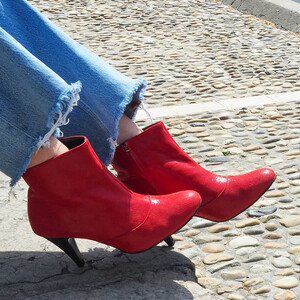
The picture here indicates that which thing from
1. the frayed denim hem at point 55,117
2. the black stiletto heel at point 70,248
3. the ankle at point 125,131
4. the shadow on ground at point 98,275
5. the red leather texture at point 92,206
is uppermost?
the frayed denim hem at point 55,117

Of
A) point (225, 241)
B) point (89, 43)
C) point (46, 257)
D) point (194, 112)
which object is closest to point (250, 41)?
point (89, 43)

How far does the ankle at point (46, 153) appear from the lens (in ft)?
5.70

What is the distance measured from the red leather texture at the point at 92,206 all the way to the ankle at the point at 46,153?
0.06 feet

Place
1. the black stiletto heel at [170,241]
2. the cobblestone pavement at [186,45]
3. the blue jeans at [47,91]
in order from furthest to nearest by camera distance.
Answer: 1. the cobblestone pavement at [186,45]
2. the black stiletto heel at [170,241]
3. the blue jeans at [47,91]

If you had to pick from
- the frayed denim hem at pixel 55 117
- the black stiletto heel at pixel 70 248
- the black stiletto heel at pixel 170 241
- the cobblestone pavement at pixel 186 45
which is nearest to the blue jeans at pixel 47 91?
the frayed denim hem at pixel 55 117

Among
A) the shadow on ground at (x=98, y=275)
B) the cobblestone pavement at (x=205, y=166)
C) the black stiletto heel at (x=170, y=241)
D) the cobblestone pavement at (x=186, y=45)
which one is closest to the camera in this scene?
the shadow on ground at (x=98, y=275)

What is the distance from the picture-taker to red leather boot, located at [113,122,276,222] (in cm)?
200

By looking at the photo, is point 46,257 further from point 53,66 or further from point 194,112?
point 194,112

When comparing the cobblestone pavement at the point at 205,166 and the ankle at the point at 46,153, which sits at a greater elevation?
the ankle at the point at 46,153

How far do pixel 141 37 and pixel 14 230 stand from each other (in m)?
3.63

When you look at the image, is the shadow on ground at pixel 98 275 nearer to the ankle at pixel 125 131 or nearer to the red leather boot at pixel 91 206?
the red leather boot at pixel 91 206

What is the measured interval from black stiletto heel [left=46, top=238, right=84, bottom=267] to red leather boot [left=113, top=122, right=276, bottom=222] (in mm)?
278

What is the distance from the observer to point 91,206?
1.80 metres

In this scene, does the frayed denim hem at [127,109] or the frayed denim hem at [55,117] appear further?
the frayed denim hem at [127,109]
